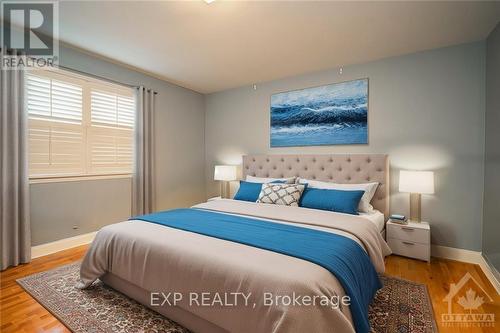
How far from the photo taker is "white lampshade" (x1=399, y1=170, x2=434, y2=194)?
267 cm

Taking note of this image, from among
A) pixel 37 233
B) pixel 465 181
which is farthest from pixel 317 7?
pixel 37 233

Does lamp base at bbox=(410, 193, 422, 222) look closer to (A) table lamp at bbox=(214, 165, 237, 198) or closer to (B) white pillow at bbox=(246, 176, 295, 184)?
(B) white pillow at bbox=(246, 176, 295, 184)

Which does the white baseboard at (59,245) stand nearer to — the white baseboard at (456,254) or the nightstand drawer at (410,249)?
the nightstand drawer at (410,249)

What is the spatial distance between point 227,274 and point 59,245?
2.75 metres

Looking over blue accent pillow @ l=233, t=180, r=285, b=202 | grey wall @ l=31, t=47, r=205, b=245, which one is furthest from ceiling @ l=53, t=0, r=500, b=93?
blue accent pillow @ l=233, t=180, r=285, b=202

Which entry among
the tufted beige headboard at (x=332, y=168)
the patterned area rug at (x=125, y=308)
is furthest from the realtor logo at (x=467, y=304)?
the tufted beige headboard at (x=332, y=168)

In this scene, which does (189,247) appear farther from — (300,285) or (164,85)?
(164,85)

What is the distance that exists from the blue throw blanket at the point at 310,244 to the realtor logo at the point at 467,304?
0.55 meters

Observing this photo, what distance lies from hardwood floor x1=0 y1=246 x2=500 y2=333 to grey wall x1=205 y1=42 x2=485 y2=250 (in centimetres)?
45

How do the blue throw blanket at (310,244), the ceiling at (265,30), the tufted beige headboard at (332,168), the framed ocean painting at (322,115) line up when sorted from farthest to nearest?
the framed ocean painting at (322,115) < the tufted beige headboard at (332,168) < the ceiling at (265,30) < the blue throw blanket at (310,244)

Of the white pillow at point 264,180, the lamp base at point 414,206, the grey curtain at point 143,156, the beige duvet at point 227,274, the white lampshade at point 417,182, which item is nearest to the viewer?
the beige duvet at point 227,274

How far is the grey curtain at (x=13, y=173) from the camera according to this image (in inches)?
96.8

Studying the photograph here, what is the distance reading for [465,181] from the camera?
2.71 meters

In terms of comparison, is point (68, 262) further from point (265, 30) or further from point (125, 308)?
point (265, 30)
